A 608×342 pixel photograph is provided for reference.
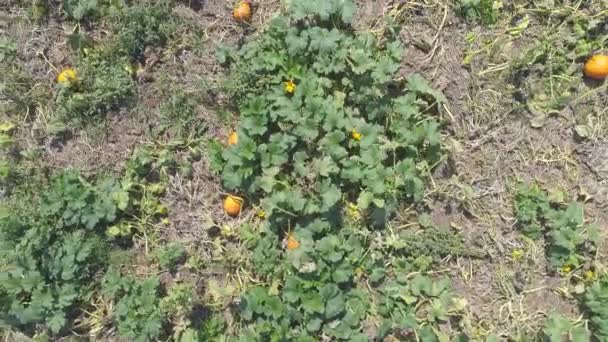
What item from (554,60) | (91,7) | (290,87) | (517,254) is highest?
(554,60)

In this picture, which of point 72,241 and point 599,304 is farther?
point 72,241

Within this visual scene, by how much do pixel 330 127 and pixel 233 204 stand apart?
924mm

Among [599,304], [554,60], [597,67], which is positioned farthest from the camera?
[554,60]

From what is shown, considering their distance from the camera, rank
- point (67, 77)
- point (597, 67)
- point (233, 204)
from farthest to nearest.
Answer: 1. point (67, 77)
2. point (233, 204)
3. point (597, 67)

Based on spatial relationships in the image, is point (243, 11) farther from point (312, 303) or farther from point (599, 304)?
point (599, 304)

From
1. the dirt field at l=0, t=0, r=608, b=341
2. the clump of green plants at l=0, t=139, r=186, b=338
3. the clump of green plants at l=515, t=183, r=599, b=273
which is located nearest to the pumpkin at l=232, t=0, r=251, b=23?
the dirt field at l=0, t=0, r=608, b=341

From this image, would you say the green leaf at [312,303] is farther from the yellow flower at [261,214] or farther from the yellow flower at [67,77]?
the yellow flower at [67,77]

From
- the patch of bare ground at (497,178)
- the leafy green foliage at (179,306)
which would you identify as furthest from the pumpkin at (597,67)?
the leafy green foliage at (179,306)

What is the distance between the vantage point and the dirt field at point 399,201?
4.23m

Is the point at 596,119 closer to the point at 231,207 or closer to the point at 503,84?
the point at 503,84

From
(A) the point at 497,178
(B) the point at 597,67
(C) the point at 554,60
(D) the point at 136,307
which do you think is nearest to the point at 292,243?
(D) the point at 136,307

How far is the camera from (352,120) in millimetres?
4148

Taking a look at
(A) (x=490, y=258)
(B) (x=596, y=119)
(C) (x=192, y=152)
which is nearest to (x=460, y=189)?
(A) (x=490, y=258)

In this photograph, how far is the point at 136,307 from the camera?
427cm
